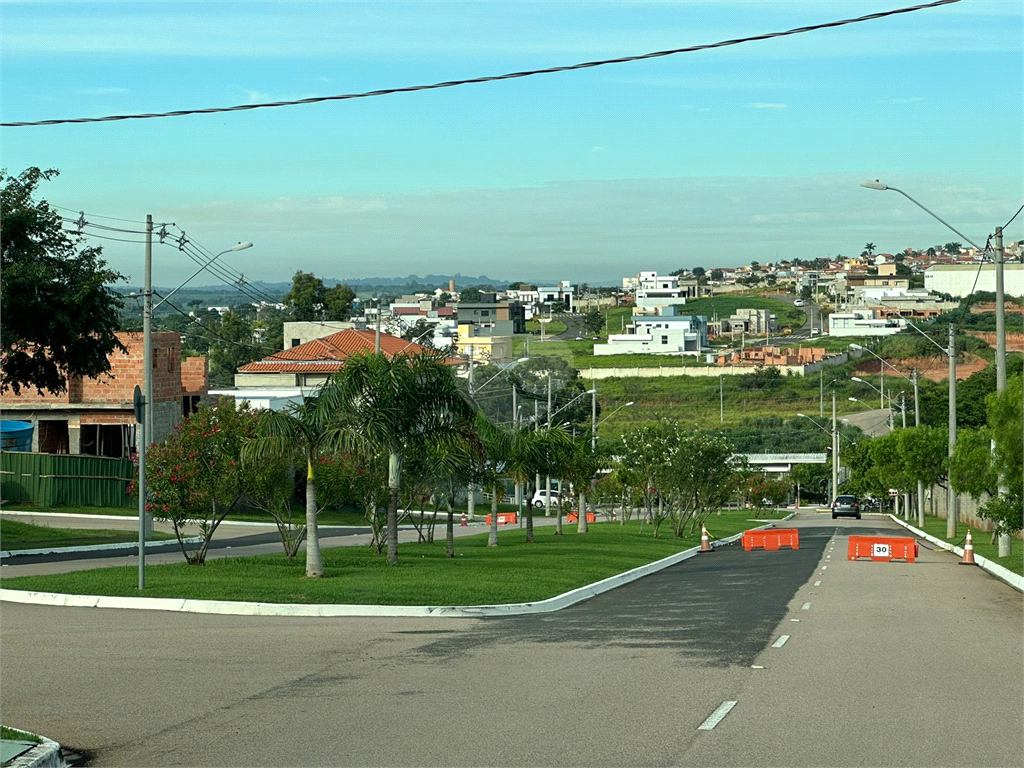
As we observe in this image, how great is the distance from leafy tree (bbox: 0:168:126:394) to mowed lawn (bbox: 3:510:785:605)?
→ 356 inches

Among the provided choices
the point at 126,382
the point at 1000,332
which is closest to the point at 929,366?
the point at 126,382

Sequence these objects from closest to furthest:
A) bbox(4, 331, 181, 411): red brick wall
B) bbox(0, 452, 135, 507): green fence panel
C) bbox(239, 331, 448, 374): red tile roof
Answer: bbox(0, 452, 135, 507): green fence panel
bbox(4, 331, 181, 411): red brick wall
bbox(239, 331, 448, 374): red tile roof

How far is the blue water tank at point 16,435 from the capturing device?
2125 inches

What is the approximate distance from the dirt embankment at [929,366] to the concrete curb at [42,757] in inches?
5617

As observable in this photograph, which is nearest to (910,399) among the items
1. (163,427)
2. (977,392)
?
(977,392)

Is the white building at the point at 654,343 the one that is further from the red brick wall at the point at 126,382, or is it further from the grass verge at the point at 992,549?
the grass verge at the point at 992,549

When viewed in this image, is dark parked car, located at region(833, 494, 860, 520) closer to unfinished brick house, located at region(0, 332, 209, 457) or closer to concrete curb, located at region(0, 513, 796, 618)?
unfinished brick house, located at region(0, 332, 209, 457)

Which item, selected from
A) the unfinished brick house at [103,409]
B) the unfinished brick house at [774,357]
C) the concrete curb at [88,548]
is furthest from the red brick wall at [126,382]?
the unfinished brick house at [774,357]

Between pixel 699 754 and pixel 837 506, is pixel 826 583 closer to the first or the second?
pixel 699 754

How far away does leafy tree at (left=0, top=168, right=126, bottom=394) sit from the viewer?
34375 millimetres

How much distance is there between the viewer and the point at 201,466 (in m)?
26.9

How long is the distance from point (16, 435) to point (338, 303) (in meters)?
88.5

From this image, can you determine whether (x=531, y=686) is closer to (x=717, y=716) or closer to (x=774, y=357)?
(x=717, y=716)

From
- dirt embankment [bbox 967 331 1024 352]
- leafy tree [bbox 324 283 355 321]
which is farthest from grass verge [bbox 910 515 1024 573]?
dirt embankment [bbox 967 331 1024 352]
